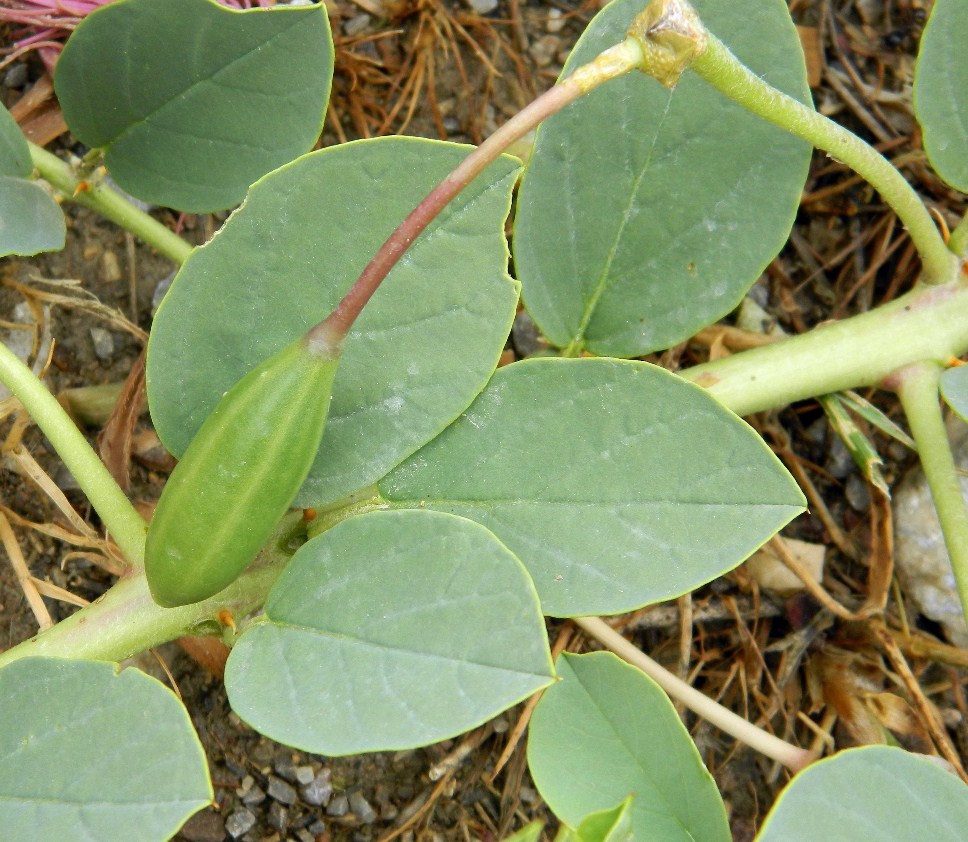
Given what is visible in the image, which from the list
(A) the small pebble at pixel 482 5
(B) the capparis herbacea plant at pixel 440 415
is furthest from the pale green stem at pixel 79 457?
(A) the small pebble at pixel 482 5

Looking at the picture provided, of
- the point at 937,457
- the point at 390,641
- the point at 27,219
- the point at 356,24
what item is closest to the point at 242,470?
the point at 390,641

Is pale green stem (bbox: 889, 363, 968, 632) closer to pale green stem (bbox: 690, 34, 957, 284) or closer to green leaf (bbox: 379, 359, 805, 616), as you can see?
pale green stem (bbox: 690, 34, 957, 284)

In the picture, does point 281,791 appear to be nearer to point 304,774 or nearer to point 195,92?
point 304,774

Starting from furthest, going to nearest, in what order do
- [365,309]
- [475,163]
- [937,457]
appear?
1. [937,457]
2. [365,309]
3. [475,163]

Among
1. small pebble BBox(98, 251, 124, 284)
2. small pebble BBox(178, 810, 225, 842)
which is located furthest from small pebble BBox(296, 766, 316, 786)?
small pebble BBox(98, 251, 124, 284)

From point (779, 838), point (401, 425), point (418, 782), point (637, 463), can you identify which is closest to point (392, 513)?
point (401, 425)

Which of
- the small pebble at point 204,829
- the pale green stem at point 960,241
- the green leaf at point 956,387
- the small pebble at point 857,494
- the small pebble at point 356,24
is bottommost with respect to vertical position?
the small pebble at point 204,829

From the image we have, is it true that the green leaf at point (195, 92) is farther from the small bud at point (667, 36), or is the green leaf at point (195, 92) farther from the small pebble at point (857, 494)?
the small pebble at point (857, 494)
